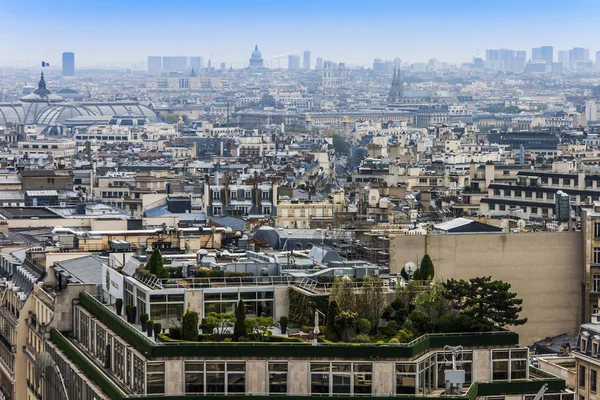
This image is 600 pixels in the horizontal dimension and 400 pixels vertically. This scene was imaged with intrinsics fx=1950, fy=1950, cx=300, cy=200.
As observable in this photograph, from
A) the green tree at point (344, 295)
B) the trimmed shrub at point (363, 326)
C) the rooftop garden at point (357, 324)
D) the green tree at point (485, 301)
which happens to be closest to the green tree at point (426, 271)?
the green tree at point (485, 301)

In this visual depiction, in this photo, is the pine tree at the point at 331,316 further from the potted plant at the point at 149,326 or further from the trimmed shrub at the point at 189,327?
the potted plant at the point at 149,326

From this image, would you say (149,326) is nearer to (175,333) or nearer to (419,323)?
(175,333)

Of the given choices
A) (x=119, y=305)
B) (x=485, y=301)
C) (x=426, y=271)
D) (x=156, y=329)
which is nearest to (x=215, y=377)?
(x=156, y=329)

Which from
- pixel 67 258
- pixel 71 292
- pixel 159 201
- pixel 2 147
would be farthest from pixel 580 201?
pixel 2 147

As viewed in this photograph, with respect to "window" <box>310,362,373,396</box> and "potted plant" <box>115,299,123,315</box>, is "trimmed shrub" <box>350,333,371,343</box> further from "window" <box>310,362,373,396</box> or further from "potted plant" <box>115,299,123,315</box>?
"potted plant" <box>115,299,123,315</box>

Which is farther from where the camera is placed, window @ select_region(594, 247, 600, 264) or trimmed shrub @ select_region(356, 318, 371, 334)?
window @ select_region(594, 247, 600, 264)

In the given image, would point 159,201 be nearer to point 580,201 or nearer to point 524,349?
point 580,201

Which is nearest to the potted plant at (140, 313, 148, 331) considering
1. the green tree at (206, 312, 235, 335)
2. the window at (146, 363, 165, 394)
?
the green tree at (206, 312, 235, 335)
